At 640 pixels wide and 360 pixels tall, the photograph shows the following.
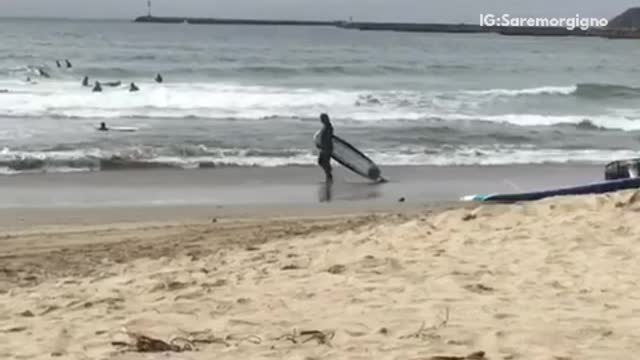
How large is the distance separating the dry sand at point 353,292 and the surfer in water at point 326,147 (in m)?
5.75

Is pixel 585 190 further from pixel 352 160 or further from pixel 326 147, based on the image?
pixel 352 160

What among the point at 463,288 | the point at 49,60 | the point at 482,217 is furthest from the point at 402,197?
the point at 49,60

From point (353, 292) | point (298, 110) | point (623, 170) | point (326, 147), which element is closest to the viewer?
point (353, 292)

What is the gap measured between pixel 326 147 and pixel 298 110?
13.1 meters

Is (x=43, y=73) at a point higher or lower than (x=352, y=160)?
higher

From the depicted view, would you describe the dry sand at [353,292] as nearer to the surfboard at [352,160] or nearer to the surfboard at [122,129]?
the surfboard at [352,160]

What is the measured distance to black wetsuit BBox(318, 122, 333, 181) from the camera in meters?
14.5

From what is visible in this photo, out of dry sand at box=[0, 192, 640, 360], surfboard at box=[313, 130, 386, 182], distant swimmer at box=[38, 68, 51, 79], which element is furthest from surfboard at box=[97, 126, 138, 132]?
distant swimmer at box=[38, 68, 51, 79]

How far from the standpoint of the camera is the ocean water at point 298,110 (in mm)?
17953

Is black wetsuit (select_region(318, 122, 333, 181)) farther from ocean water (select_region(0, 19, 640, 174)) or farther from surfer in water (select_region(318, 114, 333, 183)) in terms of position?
ocean water (select_region(0, 19, 640, 174))

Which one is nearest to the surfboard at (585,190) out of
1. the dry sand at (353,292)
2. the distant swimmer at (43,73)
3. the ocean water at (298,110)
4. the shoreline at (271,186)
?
the shoreline at (271,186)

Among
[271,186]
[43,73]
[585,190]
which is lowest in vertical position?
[271,186]

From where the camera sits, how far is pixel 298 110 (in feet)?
90.4

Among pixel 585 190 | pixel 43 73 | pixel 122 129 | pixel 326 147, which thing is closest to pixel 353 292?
pixel 585 190
